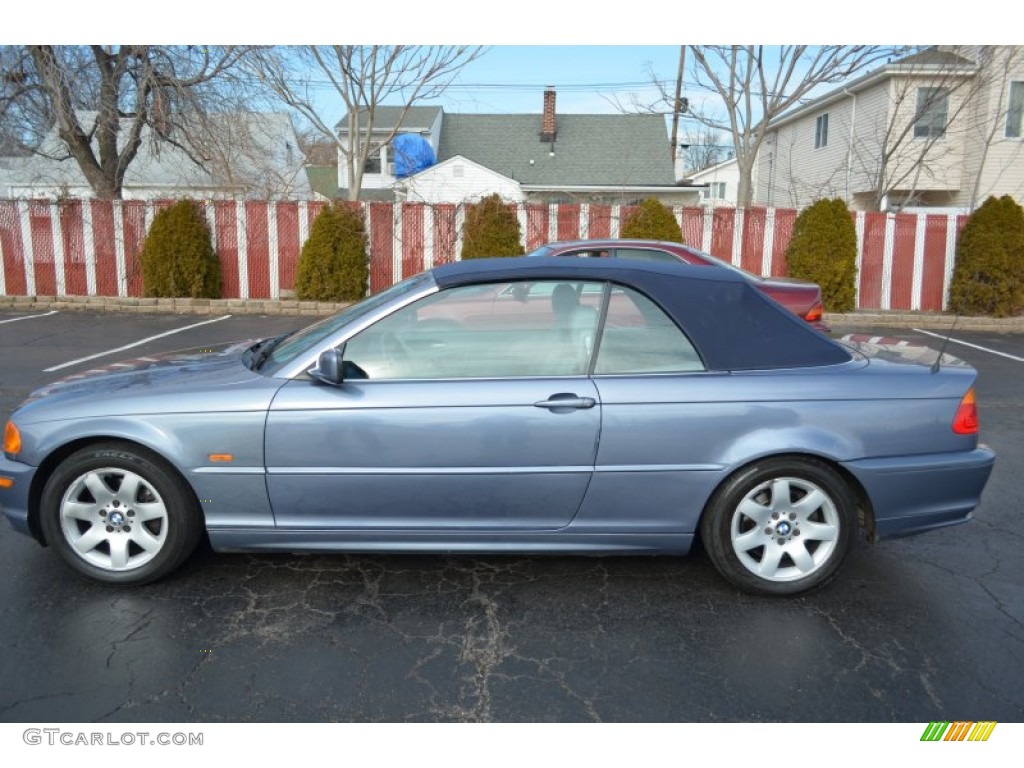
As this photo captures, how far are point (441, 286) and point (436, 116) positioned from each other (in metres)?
34.9

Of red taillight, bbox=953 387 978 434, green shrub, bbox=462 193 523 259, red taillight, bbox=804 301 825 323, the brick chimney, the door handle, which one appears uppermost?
the brick chimney

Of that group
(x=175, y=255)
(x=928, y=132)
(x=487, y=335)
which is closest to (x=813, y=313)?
(x=487, y=335)

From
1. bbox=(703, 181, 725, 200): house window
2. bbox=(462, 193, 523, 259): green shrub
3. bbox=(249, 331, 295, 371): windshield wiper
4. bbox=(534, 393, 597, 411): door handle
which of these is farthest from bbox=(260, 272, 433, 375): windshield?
bbox=(703, 181, 725, 200): house window

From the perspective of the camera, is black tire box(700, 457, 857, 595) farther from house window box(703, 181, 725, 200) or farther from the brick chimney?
house window box(703, 181, 725, 200)

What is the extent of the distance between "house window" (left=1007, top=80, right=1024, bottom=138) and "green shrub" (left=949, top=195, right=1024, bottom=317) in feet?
33.1

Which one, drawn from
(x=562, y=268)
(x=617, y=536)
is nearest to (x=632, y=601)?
(x=617, y=536)

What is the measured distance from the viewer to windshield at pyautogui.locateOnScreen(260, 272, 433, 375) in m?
3.52

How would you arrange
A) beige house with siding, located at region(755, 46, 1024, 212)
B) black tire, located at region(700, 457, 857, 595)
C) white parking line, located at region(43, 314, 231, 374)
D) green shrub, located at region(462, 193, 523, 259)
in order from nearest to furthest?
1. black tire, located at region(700, 457, 857, 595)
2. white parking line, located at region(43, 314, 231, 374)
3. green shrub, located at region(462, 193, 523, 259)
4. beige house with siding, located at region(755, 46, 1024, 212)

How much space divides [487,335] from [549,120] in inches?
1326

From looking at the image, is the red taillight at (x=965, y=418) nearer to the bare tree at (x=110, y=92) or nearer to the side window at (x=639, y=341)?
the side window at (x=639, y=341)

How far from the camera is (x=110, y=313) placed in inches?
571

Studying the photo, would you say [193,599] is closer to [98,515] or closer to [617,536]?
[98,515]
